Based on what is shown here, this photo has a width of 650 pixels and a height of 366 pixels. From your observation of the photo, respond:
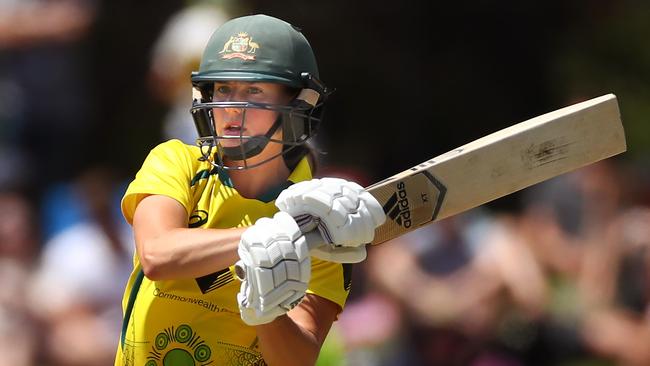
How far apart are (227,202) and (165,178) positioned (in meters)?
0.18

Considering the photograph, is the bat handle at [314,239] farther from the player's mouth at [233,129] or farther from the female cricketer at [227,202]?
the player's mouth at [233,129]

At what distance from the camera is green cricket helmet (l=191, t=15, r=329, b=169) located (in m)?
3.32

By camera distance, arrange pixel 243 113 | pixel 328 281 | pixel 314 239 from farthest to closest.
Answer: pixel 328 281
pixel 243 113
pixel 314 239

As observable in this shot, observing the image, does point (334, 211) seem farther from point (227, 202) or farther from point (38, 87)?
point (38, 87)

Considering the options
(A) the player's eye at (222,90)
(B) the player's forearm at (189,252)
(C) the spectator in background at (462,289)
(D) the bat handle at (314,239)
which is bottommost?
(C) the spectator in background at (462,289)

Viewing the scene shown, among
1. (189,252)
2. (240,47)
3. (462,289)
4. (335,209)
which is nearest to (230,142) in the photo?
(240,47)

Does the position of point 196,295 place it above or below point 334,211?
below

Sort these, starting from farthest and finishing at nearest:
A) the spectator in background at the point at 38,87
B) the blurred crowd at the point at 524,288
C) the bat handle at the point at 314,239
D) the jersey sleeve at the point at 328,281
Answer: the spectator in background at the point at 38,87 → the blurred crowd at the point at 524,288 → the jersey sleeve at the point at 328,281 → the bat handle at the point at 314,239

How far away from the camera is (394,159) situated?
7781 mm

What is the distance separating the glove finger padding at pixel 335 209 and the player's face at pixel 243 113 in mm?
391

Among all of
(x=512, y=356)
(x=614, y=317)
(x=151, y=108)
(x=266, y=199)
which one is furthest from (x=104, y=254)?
(x=266, y=199)

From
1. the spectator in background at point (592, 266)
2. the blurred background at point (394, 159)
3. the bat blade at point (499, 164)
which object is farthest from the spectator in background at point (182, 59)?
the bat blade at point (499, 164)

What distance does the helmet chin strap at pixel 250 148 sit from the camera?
3342mm

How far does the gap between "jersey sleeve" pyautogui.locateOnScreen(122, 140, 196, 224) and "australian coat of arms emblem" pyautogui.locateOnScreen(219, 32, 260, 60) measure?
12.1 inches
